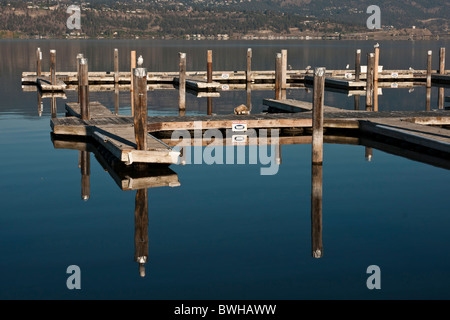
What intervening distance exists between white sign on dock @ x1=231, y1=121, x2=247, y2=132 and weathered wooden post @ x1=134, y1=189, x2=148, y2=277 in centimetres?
803

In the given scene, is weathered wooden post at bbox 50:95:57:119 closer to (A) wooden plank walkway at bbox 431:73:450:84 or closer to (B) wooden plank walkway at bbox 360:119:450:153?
(B) wooden plank walkway at bbox 360:119:450:153

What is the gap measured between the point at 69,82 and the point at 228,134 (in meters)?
29.3

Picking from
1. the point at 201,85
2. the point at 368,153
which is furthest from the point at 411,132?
the point at 201,85

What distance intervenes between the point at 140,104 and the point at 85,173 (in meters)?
3.08

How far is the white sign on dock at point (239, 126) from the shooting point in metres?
24.5

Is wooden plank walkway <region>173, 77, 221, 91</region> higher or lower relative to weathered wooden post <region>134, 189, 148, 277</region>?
higher

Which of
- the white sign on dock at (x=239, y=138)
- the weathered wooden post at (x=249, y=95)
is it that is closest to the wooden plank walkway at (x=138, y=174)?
the white sign on dock at (x=239, y=138)

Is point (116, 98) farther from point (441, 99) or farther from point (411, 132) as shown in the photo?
point (411, 132)

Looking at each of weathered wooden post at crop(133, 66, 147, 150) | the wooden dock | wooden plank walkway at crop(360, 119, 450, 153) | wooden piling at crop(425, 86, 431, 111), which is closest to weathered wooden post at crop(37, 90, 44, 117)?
the wooden dock

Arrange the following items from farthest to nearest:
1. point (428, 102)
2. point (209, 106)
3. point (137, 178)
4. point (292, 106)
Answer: point (428, 102) → point (209, 106) → point (292, 106) → point (137, 178)

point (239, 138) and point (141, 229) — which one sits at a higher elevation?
point (239, 138)

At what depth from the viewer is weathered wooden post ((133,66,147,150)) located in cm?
1744

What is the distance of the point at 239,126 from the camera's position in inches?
972
